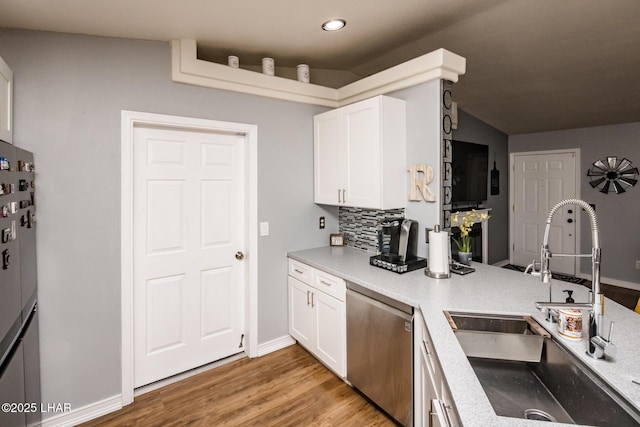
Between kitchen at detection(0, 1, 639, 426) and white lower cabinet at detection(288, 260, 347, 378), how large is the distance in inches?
52.8

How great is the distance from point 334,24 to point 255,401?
8.79ft

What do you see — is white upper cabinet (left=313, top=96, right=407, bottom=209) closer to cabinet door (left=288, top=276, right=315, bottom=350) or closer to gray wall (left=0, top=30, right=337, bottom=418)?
cabinet door (left=288, top=276, right=315, bottom=350)

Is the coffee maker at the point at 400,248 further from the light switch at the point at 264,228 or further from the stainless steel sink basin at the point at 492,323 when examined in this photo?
the light switch at the point at 264,228

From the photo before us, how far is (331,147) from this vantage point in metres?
2.88

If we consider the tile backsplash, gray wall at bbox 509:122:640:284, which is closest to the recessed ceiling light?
the tile backsplash

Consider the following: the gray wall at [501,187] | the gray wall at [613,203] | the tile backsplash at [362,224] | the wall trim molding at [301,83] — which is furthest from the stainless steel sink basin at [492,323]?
the gray wall at [613,203]

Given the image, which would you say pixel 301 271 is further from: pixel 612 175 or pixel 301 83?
pixel 612 175

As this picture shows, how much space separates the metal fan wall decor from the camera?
4.64 m

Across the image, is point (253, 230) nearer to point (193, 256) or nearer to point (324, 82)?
Answer: point (193, 256)

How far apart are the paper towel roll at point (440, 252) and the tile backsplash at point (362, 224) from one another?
1.81ft

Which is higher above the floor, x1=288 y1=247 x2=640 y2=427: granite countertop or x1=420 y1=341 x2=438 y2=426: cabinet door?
x1=288 y1=247 x2=640 y2=427: granite countertop

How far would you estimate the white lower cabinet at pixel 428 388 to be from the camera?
3.87 feet

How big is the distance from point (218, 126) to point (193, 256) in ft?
3.46

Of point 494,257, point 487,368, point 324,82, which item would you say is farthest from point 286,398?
point 494,257
